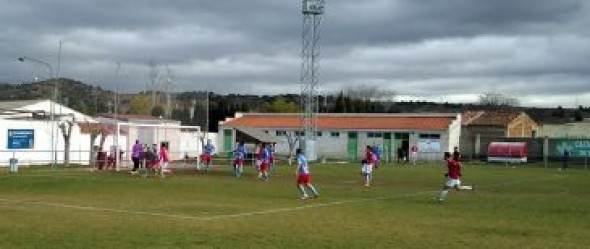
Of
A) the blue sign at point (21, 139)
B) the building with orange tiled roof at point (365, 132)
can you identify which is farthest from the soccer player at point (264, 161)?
the building with orange tiled roof at point (365, 132)

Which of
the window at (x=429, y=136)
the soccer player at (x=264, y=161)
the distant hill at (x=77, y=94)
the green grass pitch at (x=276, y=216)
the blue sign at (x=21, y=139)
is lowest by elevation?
the green grass pitch at (x=276, y=216)

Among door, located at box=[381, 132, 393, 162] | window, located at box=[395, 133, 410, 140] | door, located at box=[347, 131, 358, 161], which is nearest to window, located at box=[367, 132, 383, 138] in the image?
door, located at box=[381, 132, 393, 162]

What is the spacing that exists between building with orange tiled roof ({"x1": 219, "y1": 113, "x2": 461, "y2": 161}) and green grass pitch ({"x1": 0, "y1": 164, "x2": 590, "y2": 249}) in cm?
5027

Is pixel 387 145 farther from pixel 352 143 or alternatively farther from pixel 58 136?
pixel 58 136

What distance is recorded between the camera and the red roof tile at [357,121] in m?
88.1

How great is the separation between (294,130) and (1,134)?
44.7 m

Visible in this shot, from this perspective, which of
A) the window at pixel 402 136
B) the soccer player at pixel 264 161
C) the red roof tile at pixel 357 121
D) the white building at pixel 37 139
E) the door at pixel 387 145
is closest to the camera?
the soccer player at pixel 264 161

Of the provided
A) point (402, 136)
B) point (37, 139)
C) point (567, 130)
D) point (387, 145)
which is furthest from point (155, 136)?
point (567, 130)

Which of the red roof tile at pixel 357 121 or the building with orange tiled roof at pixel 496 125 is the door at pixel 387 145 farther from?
the building with orange tiled roof at pixel 496 125

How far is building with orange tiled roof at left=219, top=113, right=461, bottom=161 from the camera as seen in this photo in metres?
85.6

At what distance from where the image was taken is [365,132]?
9006 cm

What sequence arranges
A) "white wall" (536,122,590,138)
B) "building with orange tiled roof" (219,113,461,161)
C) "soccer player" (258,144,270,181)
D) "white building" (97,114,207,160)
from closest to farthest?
"soccer player" (258,144,270,181), "white building" (97,114,207,160), "building with orange tiled roof" (219,113,461,161), "white wall" (536,122,590,138)

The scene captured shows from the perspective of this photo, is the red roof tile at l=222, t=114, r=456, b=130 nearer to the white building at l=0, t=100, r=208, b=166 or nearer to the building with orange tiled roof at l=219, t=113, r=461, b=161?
the building with orange tiled roof at l=219, t=113, r=461, b=161

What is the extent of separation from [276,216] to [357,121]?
7285 cm
